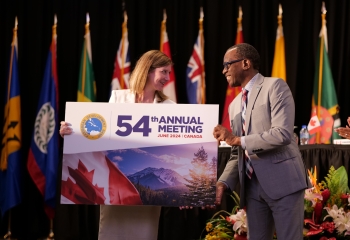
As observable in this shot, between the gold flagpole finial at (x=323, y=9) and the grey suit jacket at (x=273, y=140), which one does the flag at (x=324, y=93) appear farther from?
the grey suit jacket at (x=273, y=140)

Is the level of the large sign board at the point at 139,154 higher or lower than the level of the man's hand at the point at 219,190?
higher

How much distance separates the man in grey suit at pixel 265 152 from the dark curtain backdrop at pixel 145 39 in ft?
12.5

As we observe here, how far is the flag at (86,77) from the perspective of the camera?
6.79 meters

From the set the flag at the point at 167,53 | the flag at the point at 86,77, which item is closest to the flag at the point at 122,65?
the flag at the point at 86,77

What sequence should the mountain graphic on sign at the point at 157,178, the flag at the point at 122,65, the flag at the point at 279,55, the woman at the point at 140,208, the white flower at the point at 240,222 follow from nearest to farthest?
the mountain graphic on sign at the point at 157,178 → the woman at the point at 140,208 → the white flower at the point at 240,222 → the flag at the point at 279,55 → the flag at the point at 122,65

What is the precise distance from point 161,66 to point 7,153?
3.89 meters

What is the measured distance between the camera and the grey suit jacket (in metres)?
2.81

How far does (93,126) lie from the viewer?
3.13 m

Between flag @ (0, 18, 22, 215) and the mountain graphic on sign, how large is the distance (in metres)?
3.86

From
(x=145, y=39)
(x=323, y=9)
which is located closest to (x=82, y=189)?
(x=145, y=39)

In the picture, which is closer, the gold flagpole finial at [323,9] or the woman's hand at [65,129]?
the woman's hand at [65,129]

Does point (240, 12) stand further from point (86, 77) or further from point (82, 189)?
point (82, 189)

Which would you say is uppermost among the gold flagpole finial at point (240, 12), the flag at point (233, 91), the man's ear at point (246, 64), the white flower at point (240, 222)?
the gold flagpole finial at point (240, 12)

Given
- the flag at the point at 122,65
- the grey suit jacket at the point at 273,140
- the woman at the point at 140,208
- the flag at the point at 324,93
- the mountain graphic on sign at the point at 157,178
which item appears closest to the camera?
the grey suit jacket at the point at 273,140
